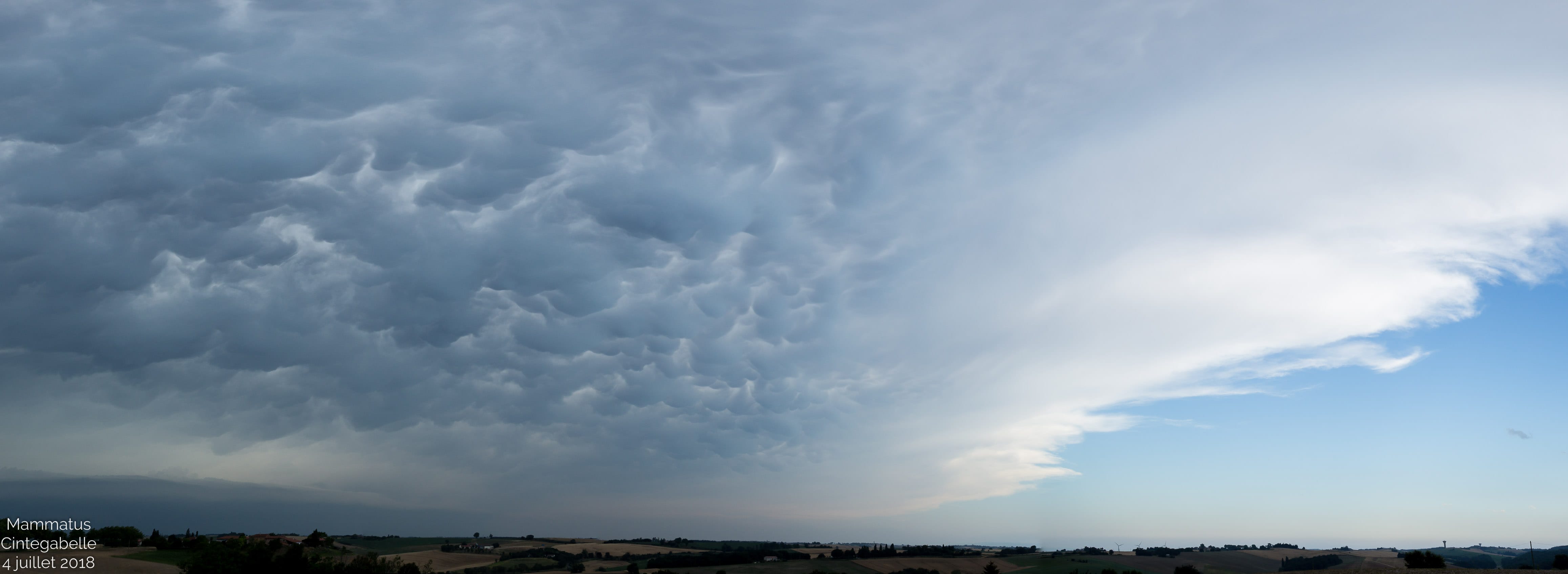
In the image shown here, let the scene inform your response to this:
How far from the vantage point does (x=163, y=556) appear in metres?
82.8

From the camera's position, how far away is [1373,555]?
647 ft

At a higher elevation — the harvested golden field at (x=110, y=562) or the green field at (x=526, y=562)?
the harvested golden field at (x=110, y=562)

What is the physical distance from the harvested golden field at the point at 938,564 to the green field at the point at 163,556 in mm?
120123

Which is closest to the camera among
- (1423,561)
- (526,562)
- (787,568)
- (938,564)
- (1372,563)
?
(1423,561)

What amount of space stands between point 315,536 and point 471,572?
57980mm

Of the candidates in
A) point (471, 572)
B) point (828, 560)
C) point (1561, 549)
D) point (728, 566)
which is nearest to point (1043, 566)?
point (828, 560)

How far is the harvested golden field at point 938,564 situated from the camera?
6634 inches

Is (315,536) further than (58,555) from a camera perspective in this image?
Yes

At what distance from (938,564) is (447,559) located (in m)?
106

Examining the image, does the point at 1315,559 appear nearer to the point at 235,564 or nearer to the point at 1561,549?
the point at 1561,549

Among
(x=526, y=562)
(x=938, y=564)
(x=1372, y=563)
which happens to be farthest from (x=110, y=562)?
(x=1372, y=563)

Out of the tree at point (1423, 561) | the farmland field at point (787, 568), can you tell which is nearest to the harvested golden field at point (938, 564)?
the farmland field at point (787, 568)

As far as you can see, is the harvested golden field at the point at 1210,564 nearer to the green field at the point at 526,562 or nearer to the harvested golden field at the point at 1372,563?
the harvested golden field at the point at 1372,563

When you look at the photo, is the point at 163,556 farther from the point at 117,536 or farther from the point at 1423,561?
the point at 1423,561
